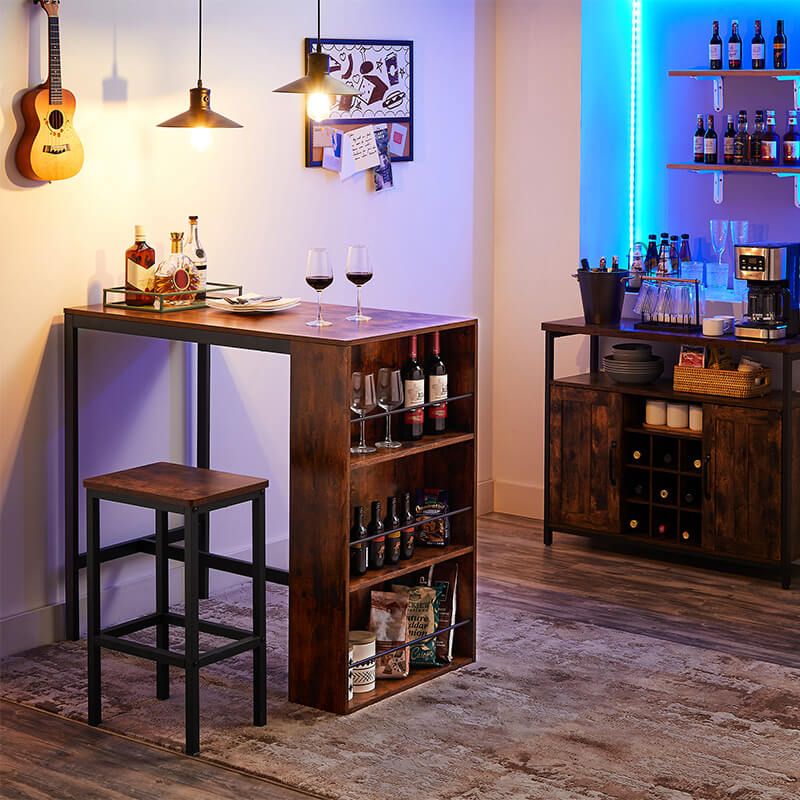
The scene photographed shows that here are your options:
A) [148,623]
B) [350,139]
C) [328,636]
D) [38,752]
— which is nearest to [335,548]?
[328,636]

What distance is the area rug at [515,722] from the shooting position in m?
3.33

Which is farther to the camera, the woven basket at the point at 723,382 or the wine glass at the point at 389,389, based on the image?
the woven basket at the point at 723,382

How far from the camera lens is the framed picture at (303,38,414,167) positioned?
514 cm

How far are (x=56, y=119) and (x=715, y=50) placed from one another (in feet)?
9.52

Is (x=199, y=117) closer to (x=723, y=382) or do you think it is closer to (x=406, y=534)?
(x=406, y=534)

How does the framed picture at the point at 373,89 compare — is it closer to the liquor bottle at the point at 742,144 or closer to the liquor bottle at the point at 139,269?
the liquor bottle at the point at 139,269

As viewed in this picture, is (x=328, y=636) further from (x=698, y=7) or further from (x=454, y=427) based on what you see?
(x=698, y=7)

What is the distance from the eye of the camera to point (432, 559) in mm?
4008

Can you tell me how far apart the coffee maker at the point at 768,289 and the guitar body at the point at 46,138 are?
2.59m

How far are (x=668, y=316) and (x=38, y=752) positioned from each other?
3045mm

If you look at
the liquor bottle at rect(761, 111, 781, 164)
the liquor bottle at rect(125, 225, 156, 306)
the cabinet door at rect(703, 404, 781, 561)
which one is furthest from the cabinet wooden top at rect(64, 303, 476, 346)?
the liquor bottle at rect(761, 111, 781, 164)

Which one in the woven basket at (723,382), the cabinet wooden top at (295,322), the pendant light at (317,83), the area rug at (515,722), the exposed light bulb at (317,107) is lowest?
the area rug at (515,722)

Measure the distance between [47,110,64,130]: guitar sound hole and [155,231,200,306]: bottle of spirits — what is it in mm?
513

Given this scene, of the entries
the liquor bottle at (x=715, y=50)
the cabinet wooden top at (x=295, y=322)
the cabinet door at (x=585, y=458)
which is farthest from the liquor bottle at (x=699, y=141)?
the cabinet wooden top at (x=295, y=322)
